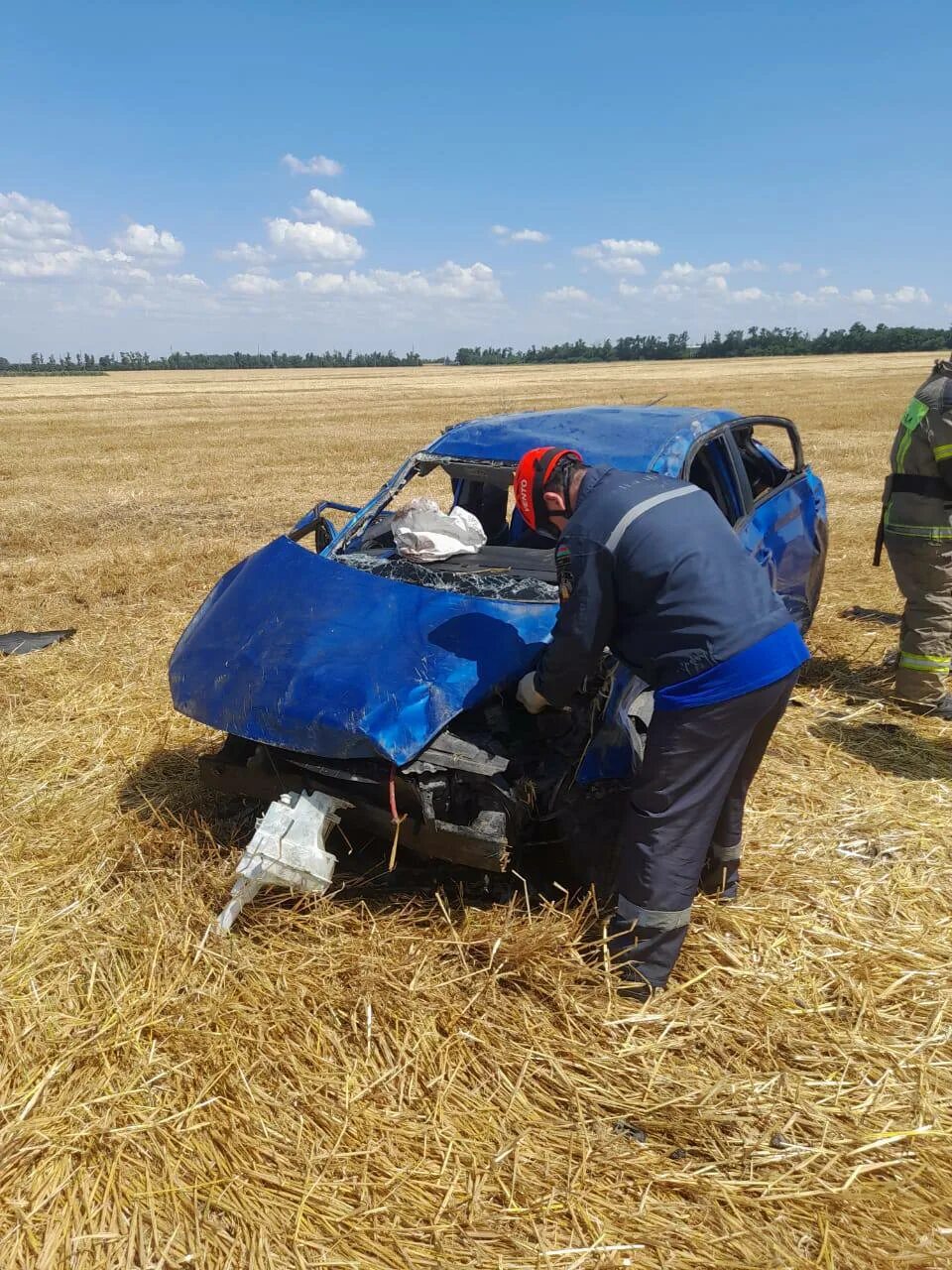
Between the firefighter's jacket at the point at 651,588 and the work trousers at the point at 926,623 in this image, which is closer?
the firefighter's jacket at the point at 651,588

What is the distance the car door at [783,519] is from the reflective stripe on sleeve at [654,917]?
2.06 m

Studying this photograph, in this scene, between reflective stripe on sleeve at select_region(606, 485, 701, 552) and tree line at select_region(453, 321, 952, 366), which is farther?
tree line at select_region(453, 321, 952, 366)

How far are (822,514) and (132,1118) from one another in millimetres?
4884

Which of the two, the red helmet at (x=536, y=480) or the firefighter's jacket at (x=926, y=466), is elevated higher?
the red helmet at (x=536, y=480)

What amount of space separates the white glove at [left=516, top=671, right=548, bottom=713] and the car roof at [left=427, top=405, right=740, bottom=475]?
4.51ft

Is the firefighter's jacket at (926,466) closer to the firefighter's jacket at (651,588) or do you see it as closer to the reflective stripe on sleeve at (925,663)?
the reflective stripe on sleeve at (925,663)

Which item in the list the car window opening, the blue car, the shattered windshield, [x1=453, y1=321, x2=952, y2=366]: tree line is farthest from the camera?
[x1=453, y1=321, x2=952, y2=366]: tree line

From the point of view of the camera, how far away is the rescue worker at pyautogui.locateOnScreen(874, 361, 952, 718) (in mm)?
5125

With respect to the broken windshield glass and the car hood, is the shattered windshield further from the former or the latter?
the car hood

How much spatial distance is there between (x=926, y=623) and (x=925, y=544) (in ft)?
1.52

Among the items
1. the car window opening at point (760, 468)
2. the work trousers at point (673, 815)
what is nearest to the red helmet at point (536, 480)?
the work trousers at point (673, 815)

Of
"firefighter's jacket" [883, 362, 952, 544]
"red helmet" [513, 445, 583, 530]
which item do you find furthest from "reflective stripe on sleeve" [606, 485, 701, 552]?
"firefighter's jacket" [883, 362, 952, 544]

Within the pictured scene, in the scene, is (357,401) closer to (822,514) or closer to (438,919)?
(822,514)

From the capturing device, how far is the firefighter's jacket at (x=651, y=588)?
270 cm
